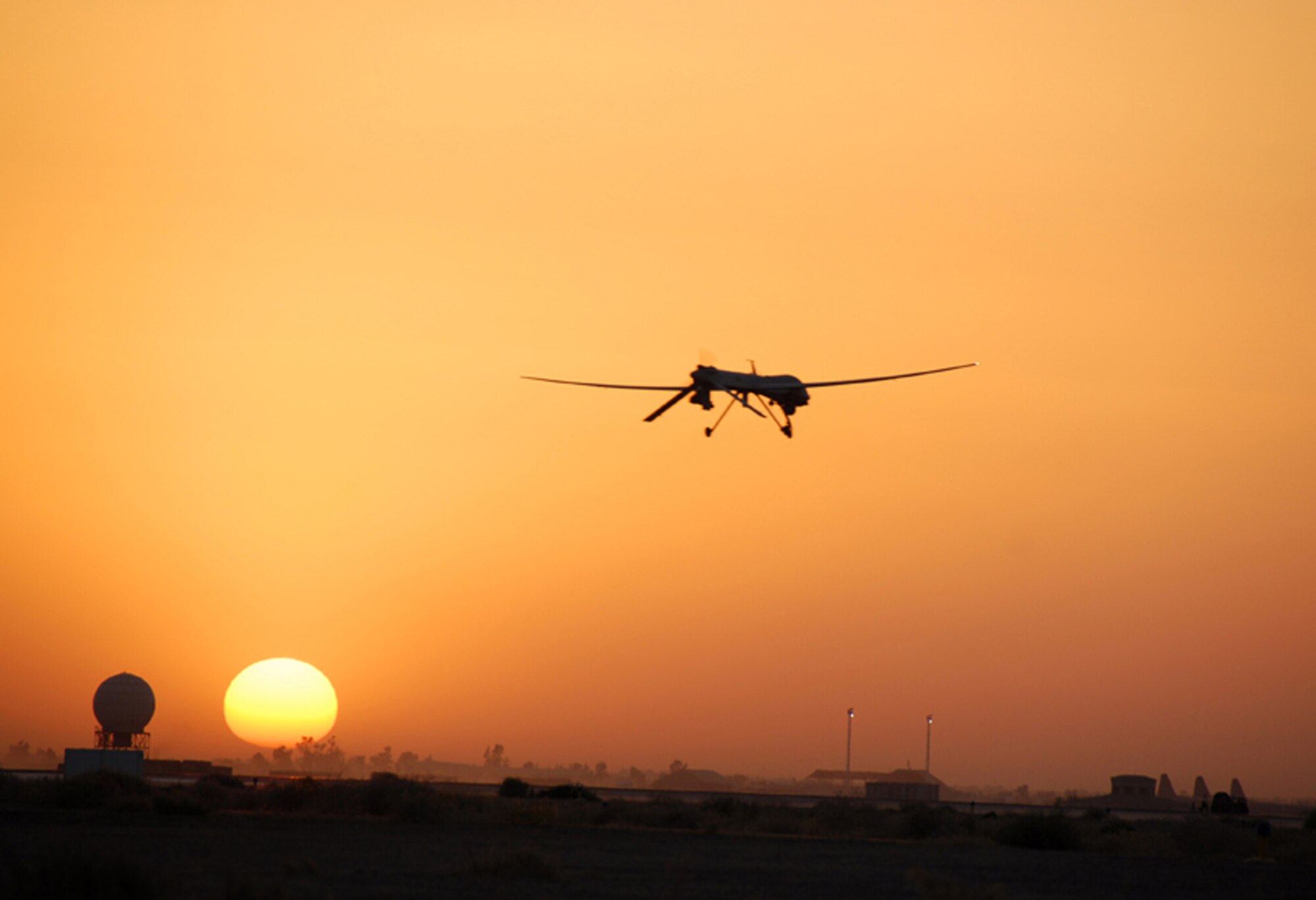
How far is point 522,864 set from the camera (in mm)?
30453

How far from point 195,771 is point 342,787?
265 feet

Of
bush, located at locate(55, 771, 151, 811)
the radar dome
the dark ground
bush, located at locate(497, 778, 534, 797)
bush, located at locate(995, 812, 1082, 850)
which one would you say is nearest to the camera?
the dark ground

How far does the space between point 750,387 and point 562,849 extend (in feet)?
46.0

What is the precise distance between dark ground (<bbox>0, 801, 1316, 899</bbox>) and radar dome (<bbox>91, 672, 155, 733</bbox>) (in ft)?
176

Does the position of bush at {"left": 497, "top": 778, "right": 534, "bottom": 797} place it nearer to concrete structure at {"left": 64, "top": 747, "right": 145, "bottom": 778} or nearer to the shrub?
concrete structure at {"left": 64, "top": 747, "right": 145, "bottom": 778}

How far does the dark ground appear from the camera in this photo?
86.2ft

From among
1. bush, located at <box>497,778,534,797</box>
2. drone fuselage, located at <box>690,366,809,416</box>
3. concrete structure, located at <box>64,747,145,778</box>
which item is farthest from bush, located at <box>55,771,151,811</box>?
concrete structure, located at <box>64,747,145,778</box>

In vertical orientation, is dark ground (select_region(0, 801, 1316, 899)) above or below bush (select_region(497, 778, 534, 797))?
below

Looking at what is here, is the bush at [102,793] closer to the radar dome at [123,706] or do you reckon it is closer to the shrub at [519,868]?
the shrub at [519,868]

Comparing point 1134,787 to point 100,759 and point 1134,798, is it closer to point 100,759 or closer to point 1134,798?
point 1134,798

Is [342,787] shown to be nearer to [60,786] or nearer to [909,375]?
[60,786]

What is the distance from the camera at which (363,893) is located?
1027 inches

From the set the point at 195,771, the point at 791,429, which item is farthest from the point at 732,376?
the point at 195,771

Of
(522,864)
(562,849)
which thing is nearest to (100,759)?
(562,849)
